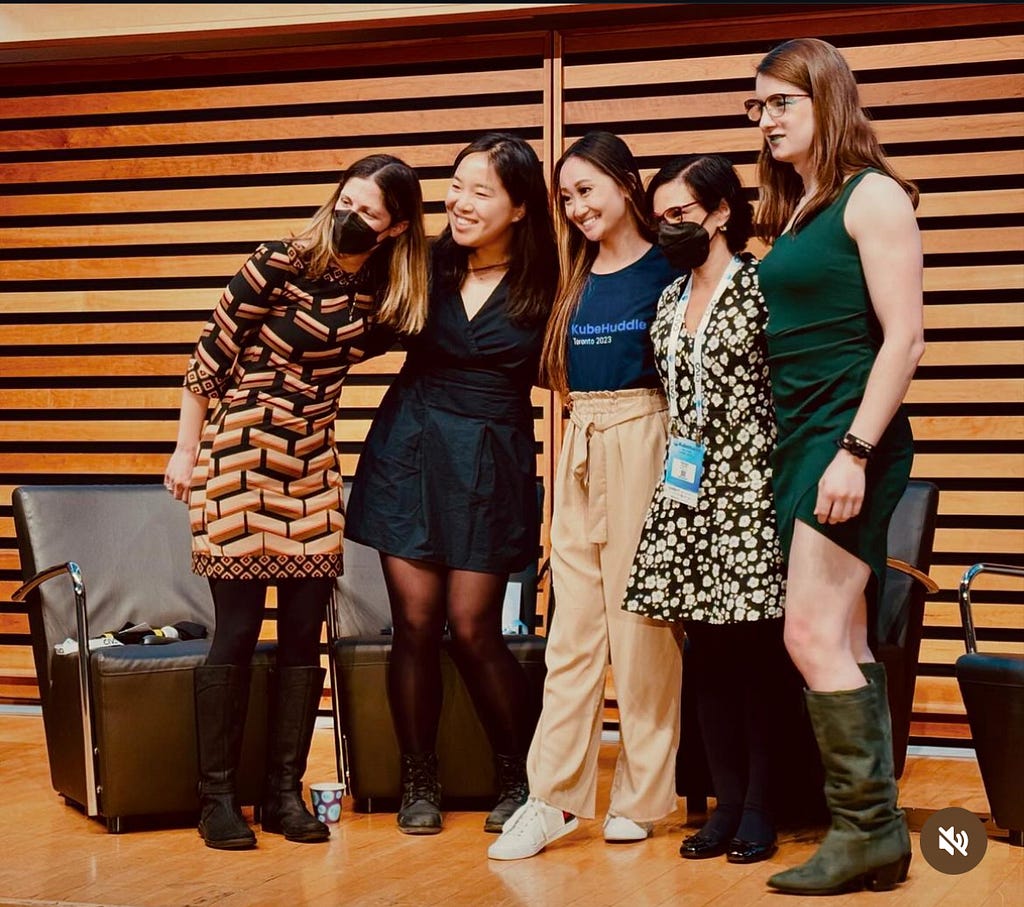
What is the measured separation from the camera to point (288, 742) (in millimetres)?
3582

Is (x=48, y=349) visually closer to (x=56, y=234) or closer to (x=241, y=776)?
(x=56, y=234)

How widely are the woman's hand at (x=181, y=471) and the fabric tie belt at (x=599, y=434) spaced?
961mm

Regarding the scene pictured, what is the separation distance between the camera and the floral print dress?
316 cm

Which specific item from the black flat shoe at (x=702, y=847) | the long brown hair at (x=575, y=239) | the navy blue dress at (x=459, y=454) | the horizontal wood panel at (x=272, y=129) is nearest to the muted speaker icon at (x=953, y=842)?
the black flat shoe at (x=702, y=847)

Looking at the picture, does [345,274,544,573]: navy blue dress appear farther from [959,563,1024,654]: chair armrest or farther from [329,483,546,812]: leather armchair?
[959,563,1024,654]: chair armrest

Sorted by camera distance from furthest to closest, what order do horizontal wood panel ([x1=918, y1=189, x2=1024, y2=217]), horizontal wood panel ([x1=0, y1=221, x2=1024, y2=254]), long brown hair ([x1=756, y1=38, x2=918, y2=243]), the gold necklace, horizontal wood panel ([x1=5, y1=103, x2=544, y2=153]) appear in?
horizontal wood panel ([x1=0, y1=221, x2=1024, y2=254]) → horizontal wood panel ([x1=5, y1=103, x2=544, y2=153]) → horizontal wood panel ([x1=918, y1=189, x2=1024, y2=217]) → the gold necklace → long brown hair ([x1=756, y1=38, x2=918, y2=243])

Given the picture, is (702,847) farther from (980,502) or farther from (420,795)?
(980,502)

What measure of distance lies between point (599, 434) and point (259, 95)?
2.89 m

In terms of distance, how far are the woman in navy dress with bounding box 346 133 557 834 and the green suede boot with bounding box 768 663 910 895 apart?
38.5 inches

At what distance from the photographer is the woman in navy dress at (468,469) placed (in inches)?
142

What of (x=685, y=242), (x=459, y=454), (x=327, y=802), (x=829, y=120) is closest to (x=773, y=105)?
(x=829, y=120)

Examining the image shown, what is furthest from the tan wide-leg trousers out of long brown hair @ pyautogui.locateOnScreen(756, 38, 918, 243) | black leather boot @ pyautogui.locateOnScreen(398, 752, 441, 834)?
long brown hair @ pyautogui.locateOnScreen(756, 38, 918, 243)

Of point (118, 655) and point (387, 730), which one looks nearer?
point (118, 655)

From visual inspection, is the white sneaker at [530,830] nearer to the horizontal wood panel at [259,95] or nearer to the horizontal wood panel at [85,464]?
the horizontal wood panel at [85,464]
